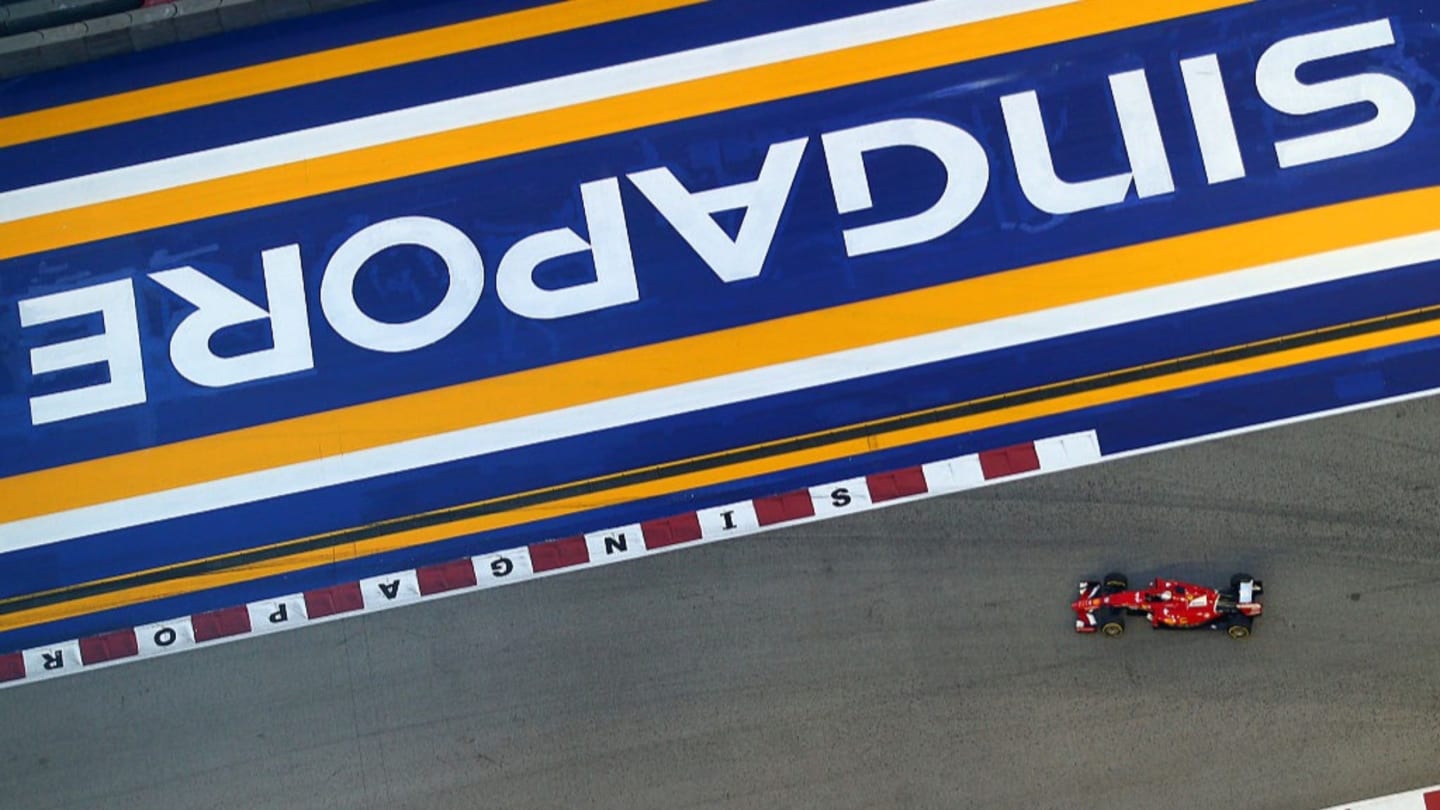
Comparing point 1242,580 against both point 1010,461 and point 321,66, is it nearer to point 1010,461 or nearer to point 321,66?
point 1010,461

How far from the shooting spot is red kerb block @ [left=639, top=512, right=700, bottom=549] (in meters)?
12.3

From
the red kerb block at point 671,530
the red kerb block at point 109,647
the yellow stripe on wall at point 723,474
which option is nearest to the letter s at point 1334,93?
the yellow stripe on wall at point 723,474

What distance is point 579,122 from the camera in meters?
13.4

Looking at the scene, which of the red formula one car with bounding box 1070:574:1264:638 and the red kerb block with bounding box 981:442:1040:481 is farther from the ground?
the red kerb block with bounding box 981:442:1040:481

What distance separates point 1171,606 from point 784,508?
3.76 m

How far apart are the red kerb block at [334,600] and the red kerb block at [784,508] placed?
4093 millimetres

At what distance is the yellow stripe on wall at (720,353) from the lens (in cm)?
1256

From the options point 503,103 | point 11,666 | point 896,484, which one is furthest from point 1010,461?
point 11,666

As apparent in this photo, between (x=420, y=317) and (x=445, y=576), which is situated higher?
(x=420, y=317)

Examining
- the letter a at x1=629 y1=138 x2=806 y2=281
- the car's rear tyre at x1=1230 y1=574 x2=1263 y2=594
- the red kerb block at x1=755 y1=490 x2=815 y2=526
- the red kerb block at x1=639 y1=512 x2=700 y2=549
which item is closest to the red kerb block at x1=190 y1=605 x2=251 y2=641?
the red kerb block at x1=639 y1=512 x2=700 y2=549

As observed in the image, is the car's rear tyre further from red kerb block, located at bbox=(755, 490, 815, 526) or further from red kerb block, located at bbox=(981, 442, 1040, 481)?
red kerb block, located at bbox=(755, 490, 815, 526)

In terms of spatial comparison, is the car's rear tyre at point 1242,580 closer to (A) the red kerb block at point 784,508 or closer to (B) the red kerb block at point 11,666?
(A) the red kerb block at point 784,508

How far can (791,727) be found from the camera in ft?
38.5

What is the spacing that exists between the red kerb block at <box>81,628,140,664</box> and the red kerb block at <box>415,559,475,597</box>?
2.96 meters
